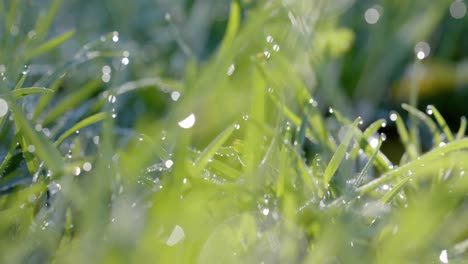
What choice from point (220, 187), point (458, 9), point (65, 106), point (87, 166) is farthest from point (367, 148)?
point (458, 9)

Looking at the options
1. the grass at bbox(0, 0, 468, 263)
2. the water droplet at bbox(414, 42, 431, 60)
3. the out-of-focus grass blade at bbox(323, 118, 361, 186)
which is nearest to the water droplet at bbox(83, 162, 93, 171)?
the grass at bbox(0, 0, 468, 263)

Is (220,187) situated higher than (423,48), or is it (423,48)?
(220,187)

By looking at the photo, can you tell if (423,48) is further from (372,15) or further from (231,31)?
(231,31)

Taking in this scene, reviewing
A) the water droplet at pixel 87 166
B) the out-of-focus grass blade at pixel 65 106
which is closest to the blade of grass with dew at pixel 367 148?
the water droplet at pixel 87 166

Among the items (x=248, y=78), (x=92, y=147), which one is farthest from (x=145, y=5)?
(x=92, y=147)

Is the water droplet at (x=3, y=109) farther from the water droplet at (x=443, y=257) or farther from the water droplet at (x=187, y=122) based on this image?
the water droplet at (x=443, y=257)

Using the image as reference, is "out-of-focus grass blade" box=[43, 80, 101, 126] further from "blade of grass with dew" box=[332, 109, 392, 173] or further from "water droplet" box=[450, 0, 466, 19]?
"water droplet" box=[450, 0, 466, 19]
